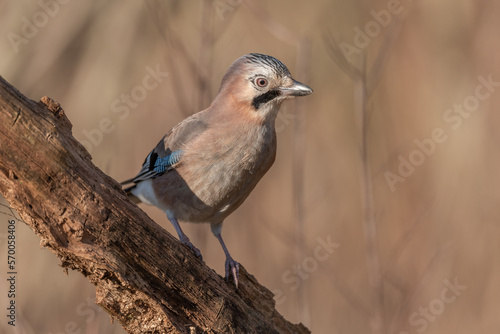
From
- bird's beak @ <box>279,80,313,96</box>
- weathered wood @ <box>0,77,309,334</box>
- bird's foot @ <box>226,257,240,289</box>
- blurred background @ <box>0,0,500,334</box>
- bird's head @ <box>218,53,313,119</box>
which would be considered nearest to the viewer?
weathered wood @ <box>0,77,309,334</box>

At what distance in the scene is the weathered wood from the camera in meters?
3.41

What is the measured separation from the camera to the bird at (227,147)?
5.41 meters

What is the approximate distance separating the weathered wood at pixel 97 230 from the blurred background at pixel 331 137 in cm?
263

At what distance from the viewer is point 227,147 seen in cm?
541

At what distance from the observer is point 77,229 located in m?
3.58

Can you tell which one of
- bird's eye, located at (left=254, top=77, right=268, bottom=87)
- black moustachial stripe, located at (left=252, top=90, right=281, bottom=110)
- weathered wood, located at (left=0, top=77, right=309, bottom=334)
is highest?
bird's eye, located at (left=254, top=77, right=268, bottom=87)

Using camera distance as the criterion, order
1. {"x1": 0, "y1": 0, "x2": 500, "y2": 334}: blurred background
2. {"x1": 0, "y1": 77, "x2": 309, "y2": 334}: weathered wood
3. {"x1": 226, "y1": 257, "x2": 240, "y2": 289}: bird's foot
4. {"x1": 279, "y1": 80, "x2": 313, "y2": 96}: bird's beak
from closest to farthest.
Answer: {"x1": 0, "y1": 77, "x2": 309, "y2": 334}: weathered wood, {"x1": 226, "y1": 257, "x2": 240, "y2": 289}: bird's foot, {"x1": 279, "y1": 80, "x2": 313, "y2": 96}: bird's beak, {"x1": 0, "y1": 0, "x2": 500, "y2": 334}: blurred background

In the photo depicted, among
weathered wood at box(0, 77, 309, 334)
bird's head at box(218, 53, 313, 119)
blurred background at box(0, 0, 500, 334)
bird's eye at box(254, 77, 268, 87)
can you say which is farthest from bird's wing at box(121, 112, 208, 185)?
weathered wood at box(0, 77, 309, 334)

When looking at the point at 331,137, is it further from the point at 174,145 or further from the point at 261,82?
the point at 174,145

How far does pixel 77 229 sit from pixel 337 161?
6.14 meters

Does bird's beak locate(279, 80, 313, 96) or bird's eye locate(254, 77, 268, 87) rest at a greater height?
bird's beak locate(279, 80, 313, 96)

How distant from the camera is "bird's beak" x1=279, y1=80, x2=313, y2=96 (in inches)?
212

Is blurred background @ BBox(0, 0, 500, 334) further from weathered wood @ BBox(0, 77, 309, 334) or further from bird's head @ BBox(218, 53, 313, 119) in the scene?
weathered wood @ BBox(0, 77, 309, 334)

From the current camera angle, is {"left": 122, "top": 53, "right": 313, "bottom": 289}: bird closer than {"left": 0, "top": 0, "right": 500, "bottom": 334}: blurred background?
Yes
